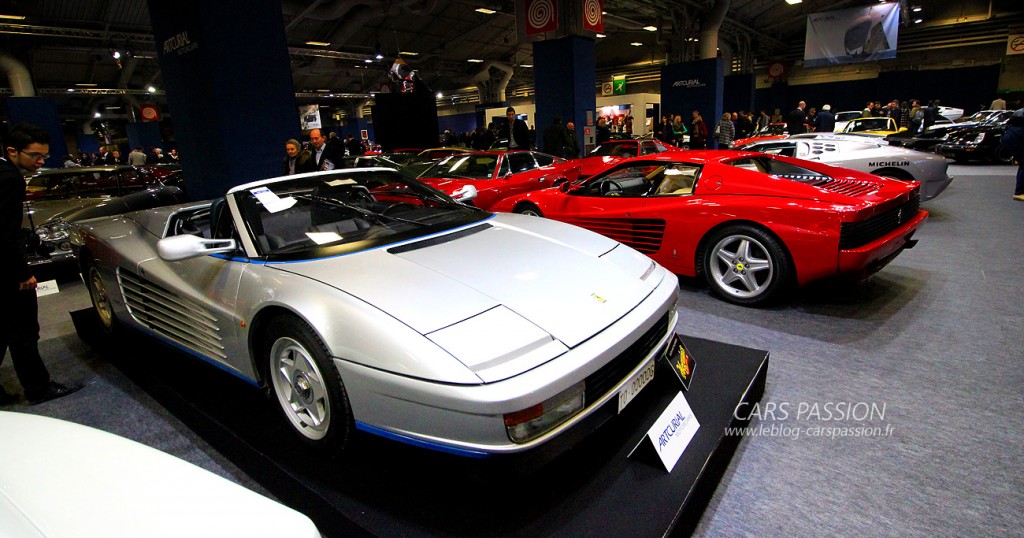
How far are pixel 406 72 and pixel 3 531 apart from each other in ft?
41.7

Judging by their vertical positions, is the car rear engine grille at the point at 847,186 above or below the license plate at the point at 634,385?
above

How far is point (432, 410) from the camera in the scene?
4.51ft

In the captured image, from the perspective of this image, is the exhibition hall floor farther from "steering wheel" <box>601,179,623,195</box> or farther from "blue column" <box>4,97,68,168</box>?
"blue column" <box>4,97,68,168</box>

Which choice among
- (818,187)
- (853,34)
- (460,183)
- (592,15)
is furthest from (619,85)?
(818,187)

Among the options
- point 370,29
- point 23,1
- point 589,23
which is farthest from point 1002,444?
point 370,29

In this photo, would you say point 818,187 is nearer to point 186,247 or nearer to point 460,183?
point 186,247

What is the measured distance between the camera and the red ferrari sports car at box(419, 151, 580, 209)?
20.9 feet

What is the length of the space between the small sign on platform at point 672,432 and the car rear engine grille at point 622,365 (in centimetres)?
20

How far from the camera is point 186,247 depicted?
1.90 metres

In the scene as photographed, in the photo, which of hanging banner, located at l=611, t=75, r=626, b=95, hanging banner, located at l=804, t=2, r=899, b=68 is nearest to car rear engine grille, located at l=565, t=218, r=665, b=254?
hanging banner, located at l=804, t=2, r=899, b=68

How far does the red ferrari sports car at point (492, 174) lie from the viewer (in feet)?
20.9

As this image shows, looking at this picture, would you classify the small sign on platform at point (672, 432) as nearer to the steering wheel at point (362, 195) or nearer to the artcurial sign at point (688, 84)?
the steering wheel at point (362, 195)

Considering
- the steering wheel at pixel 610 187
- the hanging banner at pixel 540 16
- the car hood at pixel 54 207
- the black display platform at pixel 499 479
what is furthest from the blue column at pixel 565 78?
the black display platform at pixel 499 479

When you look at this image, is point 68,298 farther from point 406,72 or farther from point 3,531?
point 406,72
